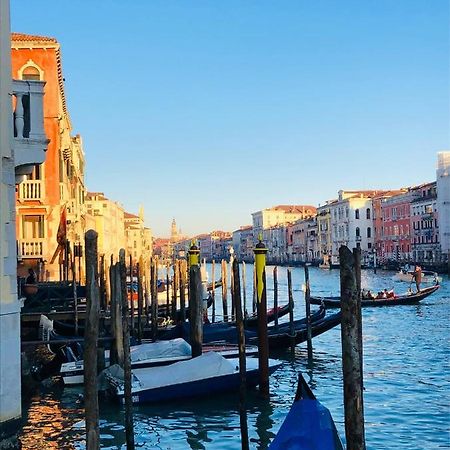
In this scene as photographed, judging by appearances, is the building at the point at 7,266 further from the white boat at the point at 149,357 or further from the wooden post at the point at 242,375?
the white boat at the point at 149,357

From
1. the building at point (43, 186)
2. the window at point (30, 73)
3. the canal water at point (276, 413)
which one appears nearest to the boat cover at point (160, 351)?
the canal water at point (276, 413)

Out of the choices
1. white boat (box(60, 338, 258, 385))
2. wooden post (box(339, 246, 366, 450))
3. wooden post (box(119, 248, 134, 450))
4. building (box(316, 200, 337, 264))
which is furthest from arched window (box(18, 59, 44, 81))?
building (box(316, 200, 337, 264))

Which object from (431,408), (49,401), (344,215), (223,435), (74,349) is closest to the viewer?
(223,435)

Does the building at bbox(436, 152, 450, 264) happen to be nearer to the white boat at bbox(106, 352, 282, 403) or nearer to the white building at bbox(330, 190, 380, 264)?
the white building at bbox(330, 190, 380, 264)

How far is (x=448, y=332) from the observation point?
49.6 ft

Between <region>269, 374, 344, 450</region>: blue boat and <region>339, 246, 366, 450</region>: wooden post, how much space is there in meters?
0.63

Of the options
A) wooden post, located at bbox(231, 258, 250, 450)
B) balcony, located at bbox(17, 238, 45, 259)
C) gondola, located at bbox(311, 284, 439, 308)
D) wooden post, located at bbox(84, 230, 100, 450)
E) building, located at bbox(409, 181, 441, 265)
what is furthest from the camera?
building, located at bbox(409, 181, 441, 265)

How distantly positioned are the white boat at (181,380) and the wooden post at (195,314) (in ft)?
2.97

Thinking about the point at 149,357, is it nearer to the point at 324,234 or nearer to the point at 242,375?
the point at 242,375

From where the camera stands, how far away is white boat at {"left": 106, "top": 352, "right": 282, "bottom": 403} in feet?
26.1

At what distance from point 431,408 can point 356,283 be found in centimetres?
418

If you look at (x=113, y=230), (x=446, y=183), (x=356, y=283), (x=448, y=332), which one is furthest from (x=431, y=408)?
(x=113, y=230)

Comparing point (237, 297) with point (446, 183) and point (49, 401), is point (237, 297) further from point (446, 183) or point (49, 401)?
point (446, 183)

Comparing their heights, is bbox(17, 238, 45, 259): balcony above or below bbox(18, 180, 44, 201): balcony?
below
